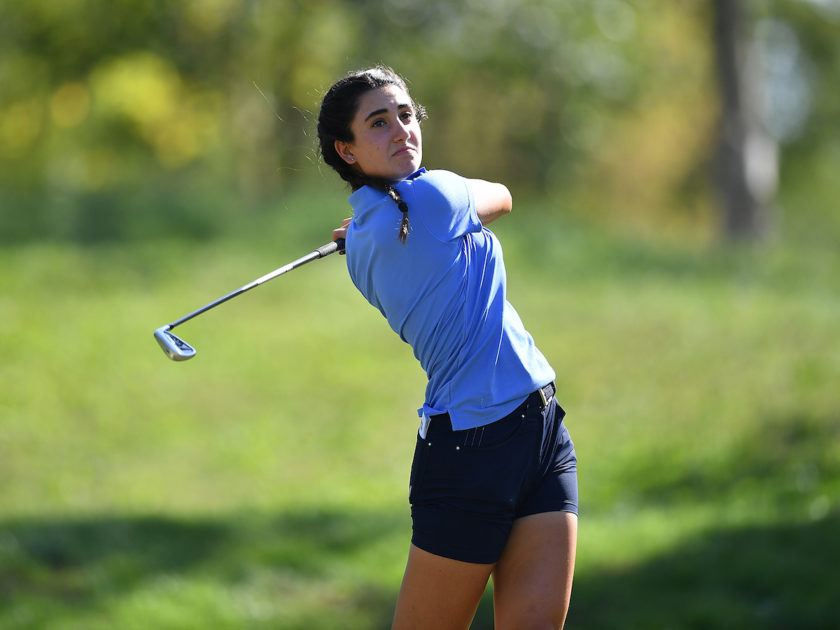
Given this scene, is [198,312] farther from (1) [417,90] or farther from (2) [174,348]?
(1) [417,90]

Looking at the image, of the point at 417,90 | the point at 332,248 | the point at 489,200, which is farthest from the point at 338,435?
the point at 417,90

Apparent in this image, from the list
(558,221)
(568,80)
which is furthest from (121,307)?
(568,80)

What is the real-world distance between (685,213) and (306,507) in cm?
2229

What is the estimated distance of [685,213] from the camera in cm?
2791

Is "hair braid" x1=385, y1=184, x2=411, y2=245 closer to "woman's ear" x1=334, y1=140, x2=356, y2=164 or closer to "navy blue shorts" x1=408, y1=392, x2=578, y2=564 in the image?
"woman's ear" x1=334, y1=140, x2=356, y2=164

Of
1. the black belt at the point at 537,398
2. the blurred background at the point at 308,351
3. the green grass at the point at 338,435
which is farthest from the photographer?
the blurred background at the point at 308,351

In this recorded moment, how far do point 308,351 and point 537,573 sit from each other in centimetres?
696

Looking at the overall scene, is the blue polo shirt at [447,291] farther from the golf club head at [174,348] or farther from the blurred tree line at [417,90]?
the blurred tree line at [417,90]

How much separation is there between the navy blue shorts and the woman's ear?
70 centimetres

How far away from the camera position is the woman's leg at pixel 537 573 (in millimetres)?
2764

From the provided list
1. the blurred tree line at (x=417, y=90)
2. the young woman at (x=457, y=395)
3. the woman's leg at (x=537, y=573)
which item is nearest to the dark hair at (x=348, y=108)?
the young woman at (x=457, y=395)

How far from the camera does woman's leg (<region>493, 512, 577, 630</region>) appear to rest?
9.07 feet

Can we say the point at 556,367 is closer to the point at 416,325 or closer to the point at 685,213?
the point at 416,325

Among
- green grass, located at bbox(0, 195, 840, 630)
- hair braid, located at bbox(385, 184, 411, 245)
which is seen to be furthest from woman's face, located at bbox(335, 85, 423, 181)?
green grass, located at bbox(0, 195, 840, 630)
